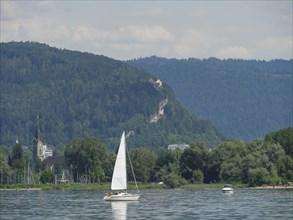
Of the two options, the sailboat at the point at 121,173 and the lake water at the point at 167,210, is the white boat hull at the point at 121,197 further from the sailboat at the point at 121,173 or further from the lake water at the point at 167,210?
the lake water at the point at 167,210

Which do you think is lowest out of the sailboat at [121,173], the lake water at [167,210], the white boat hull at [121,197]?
the lake water at [167,210]

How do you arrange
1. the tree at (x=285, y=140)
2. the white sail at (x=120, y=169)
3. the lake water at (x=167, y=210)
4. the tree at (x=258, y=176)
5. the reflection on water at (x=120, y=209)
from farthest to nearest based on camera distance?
the tree at (x=285, y=140) → the tree at (x=258, y=176) → the white sail at (x=120, y=169) → the reflection on water at (x=120, y=209) → the lake water at (x=167, y=210)

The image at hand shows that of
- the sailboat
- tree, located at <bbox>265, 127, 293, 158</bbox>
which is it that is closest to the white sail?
the sailboat

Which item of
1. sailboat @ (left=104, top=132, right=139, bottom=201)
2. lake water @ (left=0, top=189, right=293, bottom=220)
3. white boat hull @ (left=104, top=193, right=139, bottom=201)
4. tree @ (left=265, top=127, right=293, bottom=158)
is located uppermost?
tree @ (left=265, top=127, right=293, bottom=158)

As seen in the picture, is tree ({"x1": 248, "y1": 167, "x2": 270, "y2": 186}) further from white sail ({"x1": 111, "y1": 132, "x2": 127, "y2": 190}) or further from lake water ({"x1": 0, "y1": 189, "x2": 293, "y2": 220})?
lake water ({"x1": 0, "y1": 189, "x2": 293, "y2": 220})

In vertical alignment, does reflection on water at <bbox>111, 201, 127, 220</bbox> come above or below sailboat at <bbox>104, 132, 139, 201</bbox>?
below

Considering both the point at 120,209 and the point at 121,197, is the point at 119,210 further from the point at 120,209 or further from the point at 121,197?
the point at 121,197

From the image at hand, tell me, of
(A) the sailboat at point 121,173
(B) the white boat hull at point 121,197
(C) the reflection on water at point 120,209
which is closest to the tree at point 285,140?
(A) the sailboat at point 121,173

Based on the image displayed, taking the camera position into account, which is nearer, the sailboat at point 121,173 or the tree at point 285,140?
the sailboat at point 121,173

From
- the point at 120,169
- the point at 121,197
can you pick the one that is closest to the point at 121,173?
the point at 120,169

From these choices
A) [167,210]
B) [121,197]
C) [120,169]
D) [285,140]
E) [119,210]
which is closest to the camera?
[167,210]

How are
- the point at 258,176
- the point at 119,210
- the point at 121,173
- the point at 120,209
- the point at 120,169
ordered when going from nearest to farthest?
the point at 119,210
the point at 120,209
the point at 120,169
the point at 121,173
the point at 258,176

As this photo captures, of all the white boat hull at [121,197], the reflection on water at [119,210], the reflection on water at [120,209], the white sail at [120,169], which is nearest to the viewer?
the reflection on water at [119,210]

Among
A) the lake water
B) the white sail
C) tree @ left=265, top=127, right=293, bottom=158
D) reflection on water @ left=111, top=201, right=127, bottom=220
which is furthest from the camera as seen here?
tree @ left=265, top=127, right=293, bottom=158
